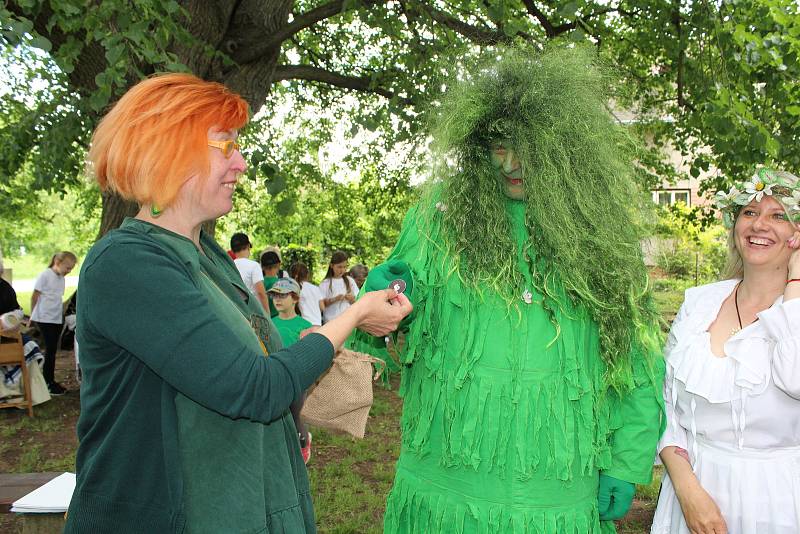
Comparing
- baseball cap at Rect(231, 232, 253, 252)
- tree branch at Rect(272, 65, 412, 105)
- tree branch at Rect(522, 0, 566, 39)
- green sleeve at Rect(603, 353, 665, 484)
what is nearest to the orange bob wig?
green sleeve at Rect(603, 353, 665, 484)

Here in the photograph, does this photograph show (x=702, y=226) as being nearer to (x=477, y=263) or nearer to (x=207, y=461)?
(x=477, y=263)

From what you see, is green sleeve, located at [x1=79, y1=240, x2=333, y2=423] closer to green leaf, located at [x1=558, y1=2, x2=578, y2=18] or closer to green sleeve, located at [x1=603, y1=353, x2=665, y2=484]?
green sleeve, located at [x1=603, y1=353, x2=665, y2=484]

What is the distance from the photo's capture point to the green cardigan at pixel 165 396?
1.38 meters

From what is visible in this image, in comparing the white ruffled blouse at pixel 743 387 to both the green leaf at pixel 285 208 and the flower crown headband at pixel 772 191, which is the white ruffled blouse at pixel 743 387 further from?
the green leaf at pixel 285 208

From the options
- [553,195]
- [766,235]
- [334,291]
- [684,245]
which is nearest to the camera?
[553,195]

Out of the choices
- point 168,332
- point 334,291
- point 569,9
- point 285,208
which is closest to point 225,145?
point 168,332

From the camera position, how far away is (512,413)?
2.01m

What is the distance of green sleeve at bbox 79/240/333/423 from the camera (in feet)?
4.49

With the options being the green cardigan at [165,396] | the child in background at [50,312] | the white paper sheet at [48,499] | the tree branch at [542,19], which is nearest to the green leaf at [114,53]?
the white paper sheet at [48,499]

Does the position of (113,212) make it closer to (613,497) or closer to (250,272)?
(250,272)

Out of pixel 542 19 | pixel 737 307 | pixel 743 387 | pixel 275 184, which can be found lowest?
pixel 743 387

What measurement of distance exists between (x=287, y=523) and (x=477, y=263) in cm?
87

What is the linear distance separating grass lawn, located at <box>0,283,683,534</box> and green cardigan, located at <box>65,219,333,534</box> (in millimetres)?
2585

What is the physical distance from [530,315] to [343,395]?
605 mm
